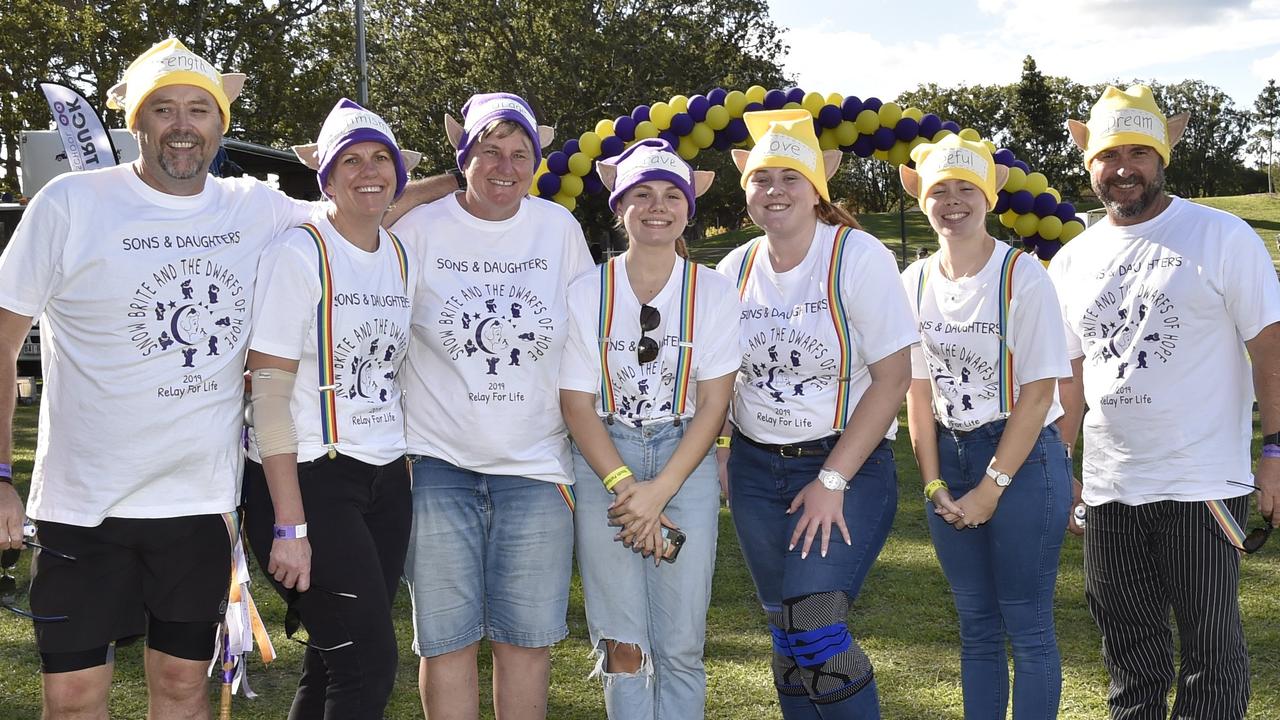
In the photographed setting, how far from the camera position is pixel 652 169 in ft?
11.3

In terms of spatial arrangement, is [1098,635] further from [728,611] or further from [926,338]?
[926,338]

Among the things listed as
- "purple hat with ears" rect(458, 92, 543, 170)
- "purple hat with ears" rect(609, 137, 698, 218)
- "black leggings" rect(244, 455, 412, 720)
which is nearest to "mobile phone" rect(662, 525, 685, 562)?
"black leggings" rect(244, 455, 412, 720)

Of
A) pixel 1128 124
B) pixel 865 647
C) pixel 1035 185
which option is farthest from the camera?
pixel 1035 185

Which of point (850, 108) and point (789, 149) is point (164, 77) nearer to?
point (789, 149)

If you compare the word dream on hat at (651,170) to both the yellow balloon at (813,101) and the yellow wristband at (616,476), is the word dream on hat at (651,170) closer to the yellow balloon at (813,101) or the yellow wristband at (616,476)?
the yellow wristband at (616,476)


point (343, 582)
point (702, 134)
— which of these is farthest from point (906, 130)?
point (343, 582)

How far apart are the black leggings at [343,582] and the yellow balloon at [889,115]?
498 centimetres

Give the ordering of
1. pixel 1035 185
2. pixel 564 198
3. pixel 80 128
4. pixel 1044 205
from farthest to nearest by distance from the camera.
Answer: pixel 80 128 < pixel 1035 185 < pixel 1044 205 < pixel 564 198

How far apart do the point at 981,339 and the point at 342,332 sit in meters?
2.04

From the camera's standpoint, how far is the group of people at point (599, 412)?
3168 millimetres

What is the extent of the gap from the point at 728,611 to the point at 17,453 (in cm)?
818

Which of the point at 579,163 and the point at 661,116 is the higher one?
the point at 661,116

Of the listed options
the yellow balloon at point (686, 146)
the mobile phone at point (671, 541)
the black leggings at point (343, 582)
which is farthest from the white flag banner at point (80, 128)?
the mobile phone at point (671, 541)

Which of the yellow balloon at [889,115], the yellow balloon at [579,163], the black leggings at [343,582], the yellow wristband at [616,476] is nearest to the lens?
the black leggings at [343,582]
